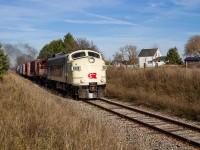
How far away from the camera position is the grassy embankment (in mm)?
14688

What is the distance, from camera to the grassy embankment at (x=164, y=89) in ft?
48.2

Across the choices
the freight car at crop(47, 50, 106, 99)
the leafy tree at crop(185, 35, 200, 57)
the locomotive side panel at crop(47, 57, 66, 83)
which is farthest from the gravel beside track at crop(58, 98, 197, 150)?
the leafy tree at crop(185, 35, 200, 57)

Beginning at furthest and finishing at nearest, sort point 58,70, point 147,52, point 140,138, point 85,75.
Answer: point 147,52 → point 58,70 → point 85,75 → point 140,138

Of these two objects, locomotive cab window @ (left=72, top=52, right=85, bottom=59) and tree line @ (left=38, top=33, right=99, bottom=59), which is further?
tree line @ (left=38, top=33, right=99, bottom=59)

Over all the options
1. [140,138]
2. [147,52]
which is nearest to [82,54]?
[140,138]

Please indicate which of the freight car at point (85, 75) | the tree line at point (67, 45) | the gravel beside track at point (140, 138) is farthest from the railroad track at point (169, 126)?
the tree line at point (67, 45)

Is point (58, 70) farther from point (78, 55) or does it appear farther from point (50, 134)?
point (50, 134)

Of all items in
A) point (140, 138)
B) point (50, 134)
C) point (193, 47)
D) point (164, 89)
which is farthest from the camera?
point (193, 47)

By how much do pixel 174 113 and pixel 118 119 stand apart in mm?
2733

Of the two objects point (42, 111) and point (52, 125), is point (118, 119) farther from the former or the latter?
point (52, 125)

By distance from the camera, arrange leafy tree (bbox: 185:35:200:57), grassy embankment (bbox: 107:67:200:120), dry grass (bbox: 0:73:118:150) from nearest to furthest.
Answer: dry grass (bbox: 0:73:118:150), grassy embankment (bbox: 107:67:200:120), leafy tree (bbox: 185:35:200:57)

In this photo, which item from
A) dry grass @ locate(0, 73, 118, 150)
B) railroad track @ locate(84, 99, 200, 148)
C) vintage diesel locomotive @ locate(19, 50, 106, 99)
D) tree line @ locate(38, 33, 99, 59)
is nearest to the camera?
dry grass @ locate(0, 73, 118, 150)

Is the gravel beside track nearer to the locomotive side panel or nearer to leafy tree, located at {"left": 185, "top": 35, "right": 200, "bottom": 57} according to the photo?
the locomotive side panel

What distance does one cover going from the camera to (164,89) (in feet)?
60.6
